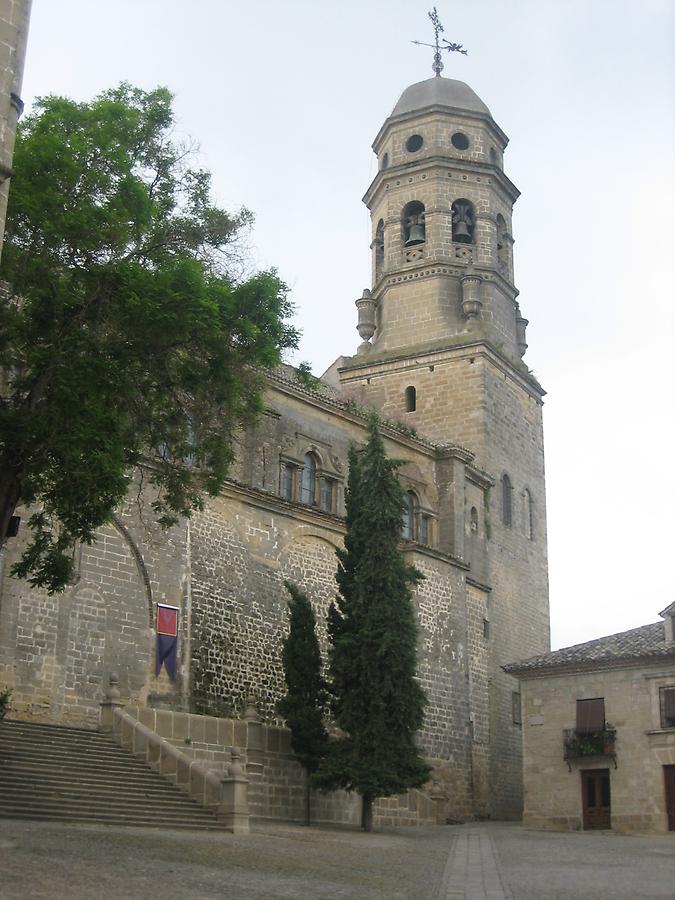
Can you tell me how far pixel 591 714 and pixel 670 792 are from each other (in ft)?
9.15

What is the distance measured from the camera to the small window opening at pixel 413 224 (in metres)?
41.7

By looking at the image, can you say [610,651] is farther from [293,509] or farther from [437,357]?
[437,357]

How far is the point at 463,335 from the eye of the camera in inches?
1570

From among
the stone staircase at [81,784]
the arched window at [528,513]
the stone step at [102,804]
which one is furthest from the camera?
the arched window at [528,513]

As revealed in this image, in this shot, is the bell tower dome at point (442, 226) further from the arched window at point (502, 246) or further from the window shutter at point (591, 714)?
the window shutter at point (591, 714)

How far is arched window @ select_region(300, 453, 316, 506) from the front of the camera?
111 feet

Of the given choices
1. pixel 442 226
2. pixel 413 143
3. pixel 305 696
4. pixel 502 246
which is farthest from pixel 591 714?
pixel 413 143

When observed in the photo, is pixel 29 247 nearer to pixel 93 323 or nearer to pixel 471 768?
pixel 93 323

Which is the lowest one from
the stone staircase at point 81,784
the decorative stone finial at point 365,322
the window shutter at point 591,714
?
the stone staircase at point 81,784

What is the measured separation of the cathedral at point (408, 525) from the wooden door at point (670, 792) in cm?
569

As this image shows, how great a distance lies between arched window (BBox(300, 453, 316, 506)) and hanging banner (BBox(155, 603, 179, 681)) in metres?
8.80

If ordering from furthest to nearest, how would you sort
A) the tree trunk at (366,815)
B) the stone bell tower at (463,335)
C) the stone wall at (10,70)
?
1. the stone bell tower at (463,335)
2. the tree trunk at (366,815)
3. the stone wall at (10,70)

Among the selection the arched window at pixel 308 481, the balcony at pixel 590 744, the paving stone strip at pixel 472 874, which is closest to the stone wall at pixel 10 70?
the paving stone strip at pixel 472 874

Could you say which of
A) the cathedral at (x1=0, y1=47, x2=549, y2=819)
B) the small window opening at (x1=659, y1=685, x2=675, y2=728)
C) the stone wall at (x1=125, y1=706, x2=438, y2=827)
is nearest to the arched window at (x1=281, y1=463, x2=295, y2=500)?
the cathedral at (x1=0, y1=47, x2=549, y2=819)
